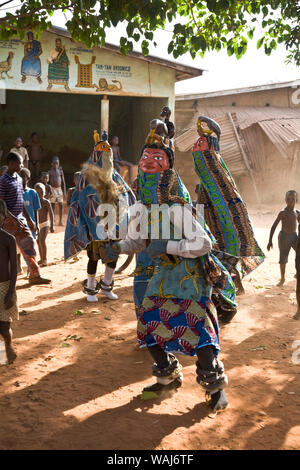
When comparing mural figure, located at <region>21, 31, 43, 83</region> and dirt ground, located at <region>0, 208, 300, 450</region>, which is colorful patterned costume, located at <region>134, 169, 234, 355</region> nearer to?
dirt ground, located at <region>0, 208, 300, 450</region>

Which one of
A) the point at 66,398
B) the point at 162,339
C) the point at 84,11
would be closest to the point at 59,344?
the point at 66,398

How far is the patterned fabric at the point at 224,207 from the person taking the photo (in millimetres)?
5840

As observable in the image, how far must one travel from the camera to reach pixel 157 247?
Result: 383 centimetres

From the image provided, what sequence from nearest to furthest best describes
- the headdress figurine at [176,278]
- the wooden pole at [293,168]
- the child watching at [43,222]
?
the headdress figurine at [176,278] < the child watching at [43,222] < the wooden pole at [293,168]

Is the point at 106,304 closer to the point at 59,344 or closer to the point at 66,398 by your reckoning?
the point at 59,344

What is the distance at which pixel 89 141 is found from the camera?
22203mm

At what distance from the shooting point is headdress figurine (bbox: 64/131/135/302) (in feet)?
22.2

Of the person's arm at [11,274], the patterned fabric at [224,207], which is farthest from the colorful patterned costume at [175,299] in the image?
the patterned fabric at [224,207]

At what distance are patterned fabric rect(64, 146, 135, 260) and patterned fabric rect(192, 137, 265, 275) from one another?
1.39 meters

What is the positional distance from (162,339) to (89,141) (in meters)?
19.2

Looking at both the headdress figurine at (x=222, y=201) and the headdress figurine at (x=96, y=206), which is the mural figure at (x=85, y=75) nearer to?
the headdress figurine at (x=96, y=206)

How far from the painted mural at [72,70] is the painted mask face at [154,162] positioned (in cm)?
1101

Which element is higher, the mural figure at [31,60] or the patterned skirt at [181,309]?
the mural figure at [31,60]

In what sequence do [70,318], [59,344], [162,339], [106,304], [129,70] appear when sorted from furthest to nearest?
1. [129,70]
2. [106,304]
3. [70,318]
4. [59,344]
5. [162,339]
